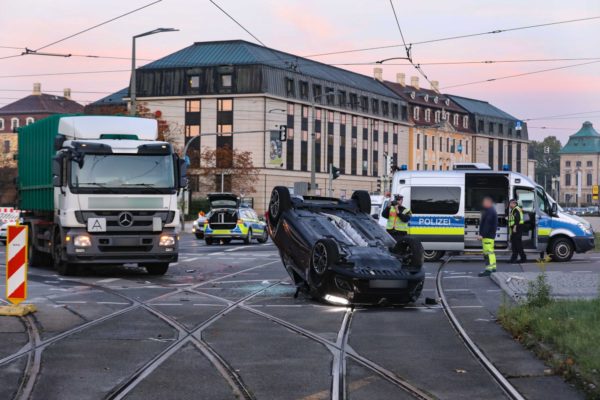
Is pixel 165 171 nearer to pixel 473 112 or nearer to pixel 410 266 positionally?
pixel 410 266

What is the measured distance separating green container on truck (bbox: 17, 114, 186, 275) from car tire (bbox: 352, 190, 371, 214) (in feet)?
15.7

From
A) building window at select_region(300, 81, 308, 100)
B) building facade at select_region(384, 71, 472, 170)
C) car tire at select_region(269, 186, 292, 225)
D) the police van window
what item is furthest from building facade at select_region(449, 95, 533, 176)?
car tire at select_region(269, 186, 292, 225)

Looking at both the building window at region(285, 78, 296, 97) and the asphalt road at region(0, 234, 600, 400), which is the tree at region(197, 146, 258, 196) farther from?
the asphalt road at region(0, 234, 600, 400)

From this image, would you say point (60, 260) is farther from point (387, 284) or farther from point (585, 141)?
point (585, 141)

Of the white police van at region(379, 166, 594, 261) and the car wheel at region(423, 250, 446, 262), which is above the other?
the white police van at region(379, 166, 594, 261)

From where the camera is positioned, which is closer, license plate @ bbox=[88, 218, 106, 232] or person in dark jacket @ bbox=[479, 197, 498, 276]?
license plate @ bbox=[88, 218, 106, 232]

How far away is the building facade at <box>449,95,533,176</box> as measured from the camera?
12456 centimetres

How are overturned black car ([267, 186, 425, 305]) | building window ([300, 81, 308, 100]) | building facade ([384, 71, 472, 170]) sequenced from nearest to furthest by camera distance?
overturned black car ([267, 186, 425, 305]) → building window ([300, 81, 308, 100]) → building facade ([384, 71, 472, 170])

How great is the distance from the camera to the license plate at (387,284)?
15.0 m

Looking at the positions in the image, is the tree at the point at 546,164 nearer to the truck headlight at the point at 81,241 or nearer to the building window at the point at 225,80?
the building window at the point at 225,80

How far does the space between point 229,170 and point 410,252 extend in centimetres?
6776

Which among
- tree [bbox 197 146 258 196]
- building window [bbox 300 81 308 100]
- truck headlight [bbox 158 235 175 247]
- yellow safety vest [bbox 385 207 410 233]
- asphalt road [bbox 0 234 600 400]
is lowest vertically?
asphalt road [bbox 0 234 600 400]

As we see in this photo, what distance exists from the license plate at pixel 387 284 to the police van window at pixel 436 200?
12796mm

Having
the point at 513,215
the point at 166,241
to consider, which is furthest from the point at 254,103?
the point at 166,241
